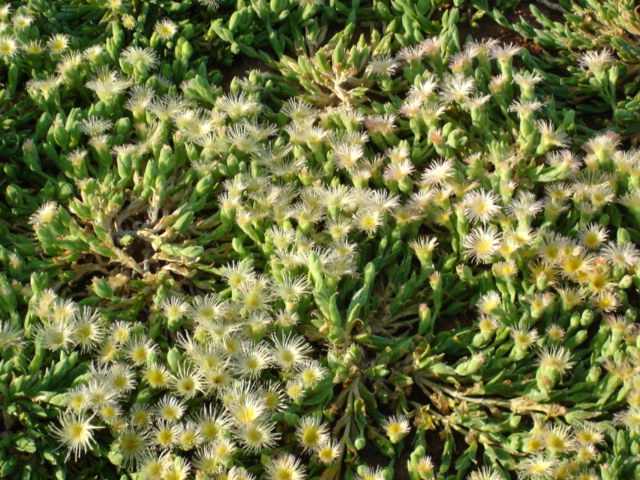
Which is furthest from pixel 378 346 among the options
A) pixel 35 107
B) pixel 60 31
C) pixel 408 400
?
pixel 60 31

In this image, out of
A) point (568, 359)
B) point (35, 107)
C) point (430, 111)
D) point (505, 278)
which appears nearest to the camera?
point (568, 359)

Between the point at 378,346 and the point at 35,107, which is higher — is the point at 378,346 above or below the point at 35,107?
below

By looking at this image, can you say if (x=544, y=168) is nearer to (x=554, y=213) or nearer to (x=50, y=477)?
(x=554, y=213)

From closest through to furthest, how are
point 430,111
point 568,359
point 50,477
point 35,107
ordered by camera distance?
point 50,477, point 568,359, point 430,111, point 35,107

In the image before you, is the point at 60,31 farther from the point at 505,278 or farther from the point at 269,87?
the point at 505,278

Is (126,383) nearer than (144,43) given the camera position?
Yes

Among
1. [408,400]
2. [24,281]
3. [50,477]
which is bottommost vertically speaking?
[408,400]

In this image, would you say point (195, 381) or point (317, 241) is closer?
point (195, 381)
